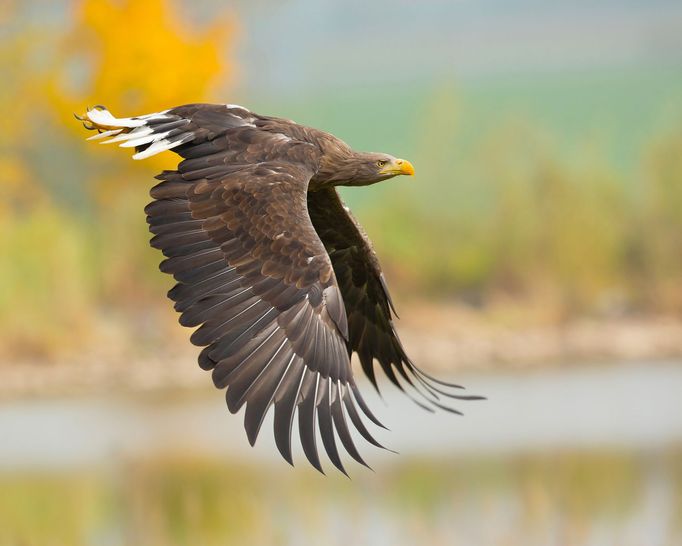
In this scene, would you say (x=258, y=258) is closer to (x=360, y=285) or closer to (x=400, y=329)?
(x=360, y=285)

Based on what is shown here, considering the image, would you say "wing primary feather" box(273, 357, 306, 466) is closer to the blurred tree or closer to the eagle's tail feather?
the eagle's tail feather

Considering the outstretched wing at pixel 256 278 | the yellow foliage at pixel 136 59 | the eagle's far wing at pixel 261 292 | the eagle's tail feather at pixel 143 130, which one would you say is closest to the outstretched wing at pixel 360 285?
the outstretched wing at pixel 256 278

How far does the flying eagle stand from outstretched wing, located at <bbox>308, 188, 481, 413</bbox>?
0.20 m

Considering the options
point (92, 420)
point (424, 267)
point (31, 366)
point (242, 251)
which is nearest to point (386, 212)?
point (424, 267)

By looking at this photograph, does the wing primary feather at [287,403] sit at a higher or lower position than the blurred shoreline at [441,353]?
lower

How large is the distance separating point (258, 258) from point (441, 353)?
45.6 feet

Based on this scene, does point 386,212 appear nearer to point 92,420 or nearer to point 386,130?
point 92,420

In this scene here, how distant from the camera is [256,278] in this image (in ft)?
28.9

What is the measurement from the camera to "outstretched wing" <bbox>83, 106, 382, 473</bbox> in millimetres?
8312

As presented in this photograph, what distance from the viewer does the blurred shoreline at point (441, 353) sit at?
21859 mm

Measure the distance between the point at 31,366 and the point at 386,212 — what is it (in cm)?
702

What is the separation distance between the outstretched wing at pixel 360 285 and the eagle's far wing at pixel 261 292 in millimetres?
960

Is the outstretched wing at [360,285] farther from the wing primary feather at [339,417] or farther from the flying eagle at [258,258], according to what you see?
the wing primary feather at [339,417]

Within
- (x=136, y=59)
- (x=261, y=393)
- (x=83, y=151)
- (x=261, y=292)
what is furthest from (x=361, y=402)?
(x=83, y=151)
